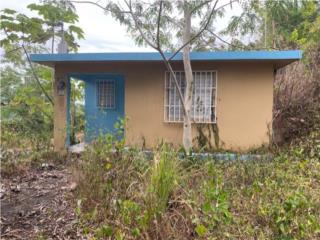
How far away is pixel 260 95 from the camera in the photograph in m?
7.86

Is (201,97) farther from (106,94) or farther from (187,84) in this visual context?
(106,94)

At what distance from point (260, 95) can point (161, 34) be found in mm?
2573

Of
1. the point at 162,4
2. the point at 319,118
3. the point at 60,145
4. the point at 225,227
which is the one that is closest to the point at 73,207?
the point at 225,227

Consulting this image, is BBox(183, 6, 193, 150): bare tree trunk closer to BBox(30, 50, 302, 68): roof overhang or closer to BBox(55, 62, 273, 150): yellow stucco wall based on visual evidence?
BBox(30, 50, 302, 68): roof overhang

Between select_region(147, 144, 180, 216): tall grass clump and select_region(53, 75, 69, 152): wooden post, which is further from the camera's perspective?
select_region(53, 75, 69, 152): wooden post

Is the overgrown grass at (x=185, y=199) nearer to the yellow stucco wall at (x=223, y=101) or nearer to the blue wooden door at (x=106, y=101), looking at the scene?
the yellow stucco wall at (x=223, y=101)

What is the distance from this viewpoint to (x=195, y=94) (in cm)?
816

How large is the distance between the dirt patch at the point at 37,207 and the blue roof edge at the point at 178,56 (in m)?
3.03

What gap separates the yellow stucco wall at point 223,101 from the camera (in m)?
7.88

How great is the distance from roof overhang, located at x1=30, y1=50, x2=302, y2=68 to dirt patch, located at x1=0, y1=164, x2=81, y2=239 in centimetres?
303

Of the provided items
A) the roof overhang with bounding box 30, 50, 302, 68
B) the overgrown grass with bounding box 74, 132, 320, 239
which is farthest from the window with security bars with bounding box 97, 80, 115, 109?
the overgrown grass with bounding box 74, 132, 320, 239

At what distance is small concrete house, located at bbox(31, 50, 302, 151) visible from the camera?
309 inches

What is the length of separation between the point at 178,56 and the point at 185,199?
451cm

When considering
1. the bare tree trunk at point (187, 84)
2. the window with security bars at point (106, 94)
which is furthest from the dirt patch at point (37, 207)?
the window with security bars at point (106, 94)
